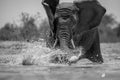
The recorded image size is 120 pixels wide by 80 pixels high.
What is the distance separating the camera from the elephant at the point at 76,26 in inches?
264

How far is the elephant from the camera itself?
6.71 m

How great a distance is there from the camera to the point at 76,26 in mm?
7000

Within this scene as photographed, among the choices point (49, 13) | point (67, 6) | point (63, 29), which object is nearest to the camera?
point (63, 29)

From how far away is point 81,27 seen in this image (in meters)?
7.02

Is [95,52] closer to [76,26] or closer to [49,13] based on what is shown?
[76,26]

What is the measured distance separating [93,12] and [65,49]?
0.91 metres

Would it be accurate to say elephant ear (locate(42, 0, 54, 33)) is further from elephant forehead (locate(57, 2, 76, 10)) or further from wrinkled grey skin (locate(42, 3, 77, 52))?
elephant forehead (locate(57, 2, 76, 10))

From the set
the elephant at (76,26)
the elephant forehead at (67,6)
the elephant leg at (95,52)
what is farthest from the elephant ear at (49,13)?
the elephant leg at (95,52)

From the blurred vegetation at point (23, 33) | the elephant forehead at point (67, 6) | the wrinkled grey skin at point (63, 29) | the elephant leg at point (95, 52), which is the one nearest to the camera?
the wrinkled grey skin at point (63, 29)

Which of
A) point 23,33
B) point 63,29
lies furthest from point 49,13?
point 23,33

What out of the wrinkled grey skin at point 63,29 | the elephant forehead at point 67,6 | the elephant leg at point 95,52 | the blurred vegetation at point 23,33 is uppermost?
the elephant forehead at point 67,6

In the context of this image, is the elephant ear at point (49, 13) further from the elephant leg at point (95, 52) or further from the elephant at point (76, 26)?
the elephant leg at point (95, 52)

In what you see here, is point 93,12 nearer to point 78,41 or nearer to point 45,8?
point 78,41

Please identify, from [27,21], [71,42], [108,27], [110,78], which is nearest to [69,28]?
[71,42]
